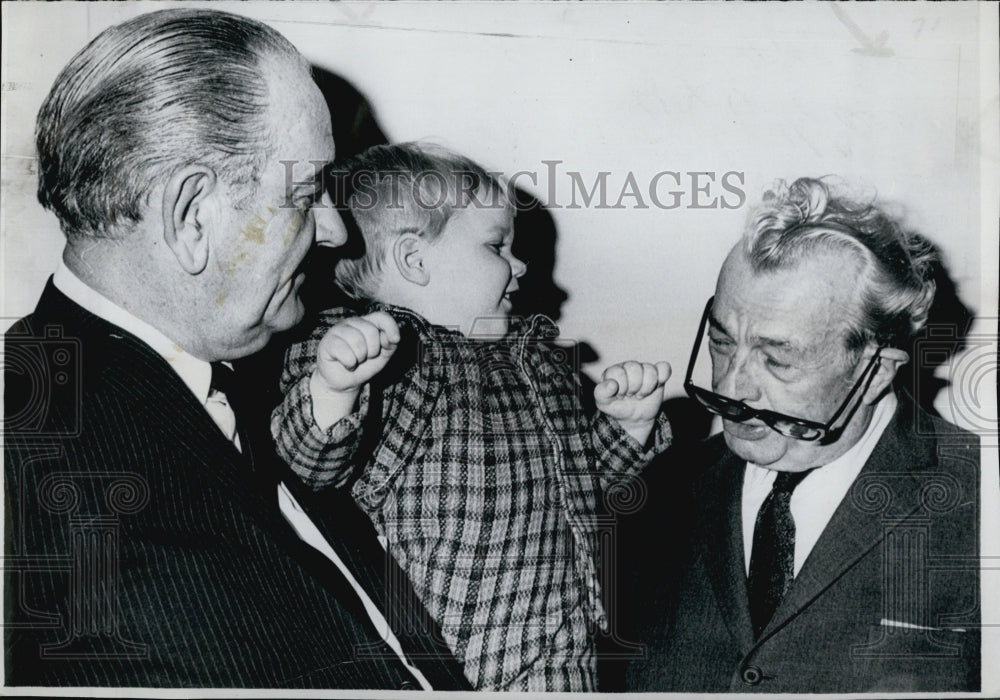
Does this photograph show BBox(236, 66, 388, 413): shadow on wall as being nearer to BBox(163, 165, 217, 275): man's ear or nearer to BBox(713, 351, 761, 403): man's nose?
BBox(163, 165, 217, 275): man's ear

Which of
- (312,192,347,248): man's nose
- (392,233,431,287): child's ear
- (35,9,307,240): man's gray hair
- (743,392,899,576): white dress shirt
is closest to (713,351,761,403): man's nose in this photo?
(743,392,899,576): white dress shirt

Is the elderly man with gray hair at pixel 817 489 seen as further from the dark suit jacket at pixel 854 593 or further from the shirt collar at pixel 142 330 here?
the shirt collar at pixel 142 330

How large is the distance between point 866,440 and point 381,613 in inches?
24.2

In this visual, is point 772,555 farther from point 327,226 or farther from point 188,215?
point 188,215

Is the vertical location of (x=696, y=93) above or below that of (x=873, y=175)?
above

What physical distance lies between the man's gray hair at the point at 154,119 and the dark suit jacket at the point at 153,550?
0.41 ft

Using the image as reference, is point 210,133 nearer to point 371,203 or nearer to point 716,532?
point 371,203

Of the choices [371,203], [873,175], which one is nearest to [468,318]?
[371,203]

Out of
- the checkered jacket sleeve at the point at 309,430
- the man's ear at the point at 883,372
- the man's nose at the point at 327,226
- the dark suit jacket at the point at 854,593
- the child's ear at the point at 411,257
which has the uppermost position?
the man's nose at the point at 327,226

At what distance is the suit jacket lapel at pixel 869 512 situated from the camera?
1.12 m

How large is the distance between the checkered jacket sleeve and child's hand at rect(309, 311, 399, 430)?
11 millimetres

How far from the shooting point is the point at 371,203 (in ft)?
3.69

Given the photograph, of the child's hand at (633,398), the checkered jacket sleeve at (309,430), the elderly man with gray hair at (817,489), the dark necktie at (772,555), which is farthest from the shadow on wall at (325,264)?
the dark necktie at (772,555)

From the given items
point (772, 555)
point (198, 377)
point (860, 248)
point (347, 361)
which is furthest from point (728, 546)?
point (198, 377)
